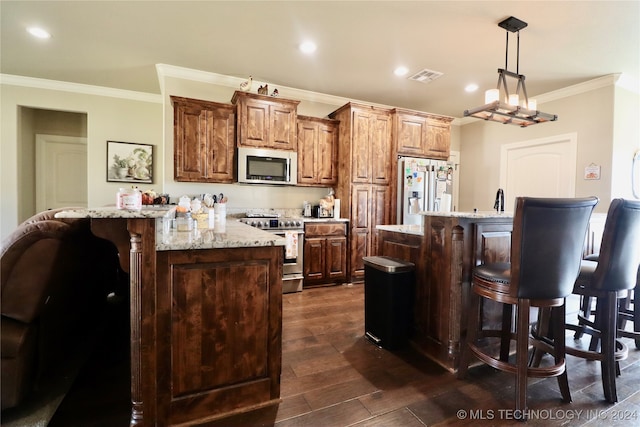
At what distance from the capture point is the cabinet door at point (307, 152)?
4340mm

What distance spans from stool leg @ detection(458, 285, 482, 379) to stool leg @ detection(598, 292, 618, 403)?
686mm

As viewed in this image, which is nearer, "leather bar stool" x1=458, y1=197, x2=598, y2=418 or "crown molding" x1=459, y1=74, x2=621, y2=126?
"leather bar stool" x1=458, y1=197, x2=598, y2=418

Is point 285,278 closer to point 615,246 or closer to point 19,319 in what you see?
point 19,319

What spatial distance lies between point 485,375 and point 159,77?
4.70 m

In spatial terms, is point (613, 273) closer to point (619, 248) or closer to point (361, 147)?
point (619, 248)

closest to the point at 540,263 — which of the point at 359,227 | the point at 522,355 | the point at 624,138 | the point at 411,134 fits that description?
the point at 522,355

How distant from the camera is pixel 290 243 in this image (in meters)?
3.84

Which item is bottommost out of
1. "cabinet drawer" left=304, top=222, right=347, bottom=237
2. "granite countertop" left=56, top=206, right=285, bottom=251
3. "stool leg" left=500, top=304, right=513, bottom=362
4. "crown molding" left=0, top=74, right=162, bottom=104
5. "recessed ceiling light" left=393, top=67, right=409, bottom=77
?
"stool leg" left=500, top=304, right=513, bottom=362

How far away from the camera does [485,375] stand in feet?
6.48

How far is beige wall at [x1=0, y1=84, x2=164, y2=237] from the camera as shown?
13.8 feet

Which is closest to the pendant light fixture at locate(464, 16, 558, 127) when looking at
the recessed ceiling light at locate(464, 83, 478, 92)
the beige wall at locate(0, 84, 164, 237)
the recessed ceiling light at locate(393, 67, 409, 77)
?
the recessed ceiling light at locate(393, 67, 409, 77)

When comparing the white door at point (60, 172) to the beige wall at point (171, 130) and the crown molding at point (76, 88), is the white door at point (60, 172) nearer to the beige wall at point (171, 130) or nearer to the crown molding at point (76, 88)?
→ the beige wall at point (171, 130)

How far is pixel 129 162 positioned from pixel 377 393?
4.77 m

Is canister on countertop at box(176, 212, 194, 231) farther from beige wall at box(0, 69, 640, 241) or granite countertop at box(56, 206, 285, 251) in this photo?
beige wall at box(0, 69, 640, 241)
